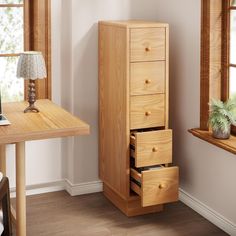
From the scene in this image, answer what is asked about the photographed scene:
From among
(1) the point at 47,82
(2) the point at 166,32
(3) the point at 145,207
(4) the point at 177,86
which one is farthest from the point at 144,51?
(3) the point at 145,207

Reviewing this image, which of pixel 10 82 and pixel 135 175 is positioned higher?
pixel 10 82

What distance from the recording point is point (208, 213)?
12.3 feet

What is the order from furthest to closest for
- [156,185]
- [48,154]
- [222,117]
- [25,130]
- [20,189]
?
[48,154] → [156,185] → [222,117] → [20,189] → [25,130]

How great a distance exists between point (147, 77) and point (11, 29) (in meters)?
1.02

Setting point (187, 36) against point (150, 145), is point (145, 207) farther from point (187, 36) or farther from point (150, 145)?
point (187, 36)

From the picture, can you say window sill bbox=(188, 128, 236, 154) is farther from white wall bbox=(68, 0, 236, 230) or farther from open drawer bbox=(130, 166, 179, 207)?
open drawer bbox=(130, 166, 179, 207)

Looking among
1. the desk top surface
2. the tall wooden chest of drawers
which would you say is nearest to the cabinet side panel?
the tall wooden chest of drawers

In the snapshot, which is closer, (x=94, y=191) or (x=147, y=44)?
(x=147, y=44)

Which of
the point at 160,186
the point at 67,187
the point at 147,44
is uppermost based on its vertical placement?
the point at 147,44

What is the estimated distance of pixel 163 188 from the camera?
3.70 meters

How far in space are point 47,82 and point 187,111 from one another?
3.28ft

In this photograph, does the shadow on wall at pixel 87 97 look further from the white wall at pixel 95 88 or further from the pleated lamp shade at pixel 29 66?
the pleated lamp shade at pixel 29 66

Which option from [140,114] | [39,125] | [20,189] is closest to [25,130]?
[39,125]

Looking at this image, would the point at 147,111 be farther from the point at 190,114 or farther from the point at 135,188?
the point at 135,188
